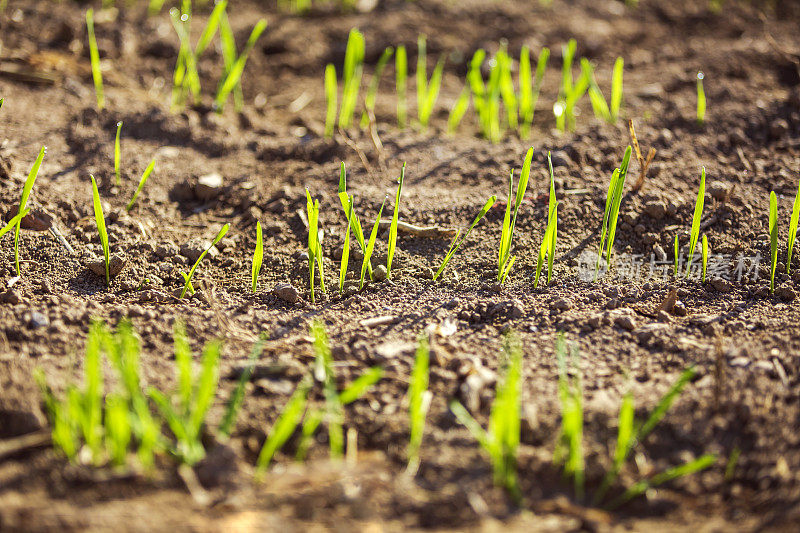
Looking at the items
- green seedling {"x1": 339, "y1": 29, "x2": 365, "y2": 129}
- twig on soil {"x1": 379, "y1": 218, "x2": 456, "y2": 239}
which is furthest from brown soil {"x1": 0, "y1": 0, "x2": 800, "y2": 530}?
green seedling {"x1": 339, "y1": 29, "x2": 365, "y2": 129}

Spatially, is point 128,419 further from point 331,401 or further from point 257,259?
point 257,259

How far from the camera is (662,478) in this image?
1219 mm

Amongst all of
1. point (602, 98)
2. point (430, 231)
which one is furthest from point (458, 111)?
point (430, 231)

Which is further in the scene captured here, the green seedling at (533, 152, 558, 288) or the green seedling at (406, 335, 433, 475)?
the green seedling at (533, 152, 558, 288)

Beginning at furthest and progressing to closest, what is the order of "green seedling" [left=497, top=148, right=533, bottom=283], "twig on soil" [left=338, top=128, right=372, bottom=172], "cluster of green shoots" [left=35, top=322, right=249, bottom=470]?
"twig on soil" [left=338, top=128, right=372, bottom=172], "green seedling" [left=497, top=148, right=533, bottom=283], "cluster of green shoots" [left=35, top=322, right=249, bottom=470]

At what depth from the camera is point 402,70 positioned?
2.48 metres

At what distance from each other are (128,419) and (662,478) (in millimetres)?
929

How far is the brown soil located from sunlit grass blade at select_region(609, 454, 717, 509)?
0.02m

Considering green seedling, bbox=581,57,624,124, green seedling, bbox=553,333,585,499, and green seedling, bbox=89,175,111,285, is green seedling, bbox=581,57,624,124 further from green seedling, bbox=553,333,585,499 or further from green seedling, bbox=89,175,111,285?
green seedling, bbox=89,175,111,285

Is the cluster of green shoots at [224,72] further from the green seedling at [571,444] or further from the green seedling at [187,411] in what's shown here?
the green seedling at [571,444]

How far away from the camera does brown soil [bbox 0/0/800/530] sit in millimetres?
1198

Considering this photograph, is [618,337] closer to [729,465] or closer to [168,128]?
[729,465]

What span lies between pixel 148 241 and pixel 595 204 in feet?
4.35

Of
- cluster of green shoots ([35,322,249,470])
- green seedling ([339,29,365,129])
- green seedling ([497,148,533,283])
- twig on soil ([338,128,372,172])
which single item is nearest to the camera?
cluster of green shoots ([35,322,249,470])
